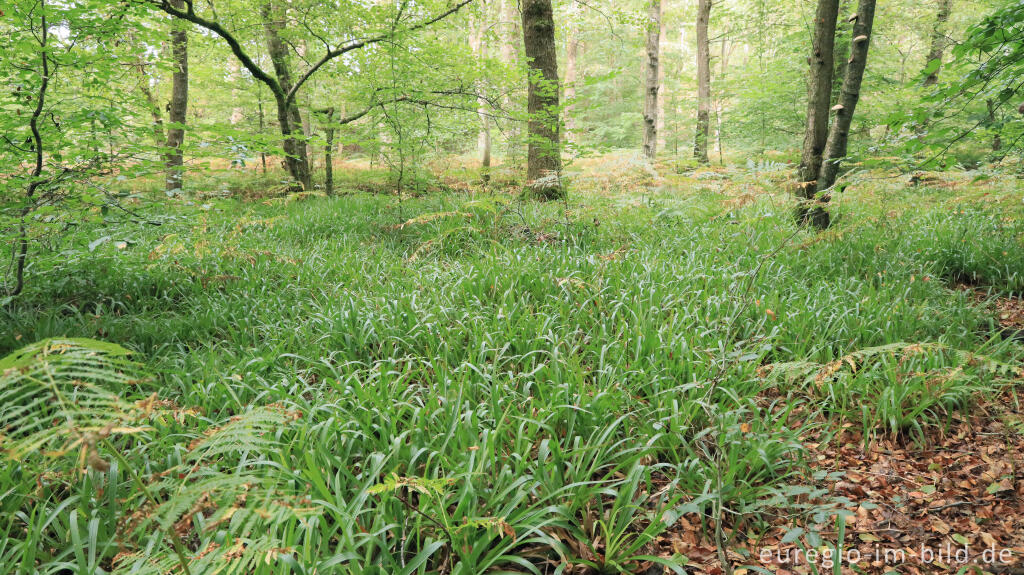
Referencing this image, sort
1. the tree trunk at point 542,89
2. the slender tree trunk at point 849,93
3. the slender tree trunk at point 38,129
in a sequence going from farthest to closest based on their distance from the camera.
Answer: the tree trunk at point 542,89 < the slender tree trunk at point 849,93 < the slender tree trunk at point 38,129

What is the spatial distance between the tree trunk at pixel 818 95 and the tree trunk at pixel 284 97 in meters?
7.12

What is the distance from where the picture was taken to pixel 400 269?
454cm

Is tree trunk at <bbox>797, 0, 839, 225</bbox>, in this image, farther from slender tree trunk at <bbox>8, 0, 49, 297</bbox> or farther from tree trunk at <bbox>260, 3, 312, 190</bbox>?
tree trunk at <bbox>260, 3, 312, 190</bbox>

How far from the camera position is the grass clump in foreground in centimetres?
172

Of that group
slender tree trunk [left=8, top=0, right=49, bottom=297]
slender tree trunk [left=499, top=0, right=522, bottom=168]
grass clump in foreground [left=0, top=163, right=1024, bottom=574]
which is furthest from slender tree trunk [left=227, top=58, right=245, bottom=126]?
slender tree trunk [left=499, top=0, right=522, bottom=168]

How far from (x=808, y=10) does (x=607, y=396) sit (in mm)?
15868

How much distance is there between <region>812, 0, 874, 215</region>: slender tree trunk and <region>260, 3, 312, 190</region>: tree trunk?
23.9 ft

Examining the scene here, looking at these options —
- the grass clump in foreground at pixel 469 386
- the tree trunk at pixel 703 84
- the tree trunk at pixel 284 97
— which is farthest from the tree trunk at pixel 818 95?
the tree trunk at pixel 703 84

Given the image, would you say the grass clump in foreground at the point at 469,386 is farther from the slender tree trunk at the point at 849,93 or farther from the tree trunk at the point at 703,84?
the tree trunk at the point at 703,84

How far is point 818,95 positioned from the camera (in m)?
5.20

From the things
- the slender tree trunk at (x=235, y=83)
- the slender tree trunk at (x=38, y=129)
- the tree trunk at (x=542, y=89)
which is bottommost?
the slender tree trunk at (x=38, y=129)

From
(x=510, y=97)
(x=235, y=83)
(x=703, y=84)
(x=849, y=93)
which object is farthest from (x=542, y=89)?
(x=703, y=84)

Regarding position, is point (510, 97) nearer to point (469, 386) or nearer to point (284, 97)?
point (284, 97)

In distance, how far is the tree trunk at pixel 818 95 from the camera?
501cm
